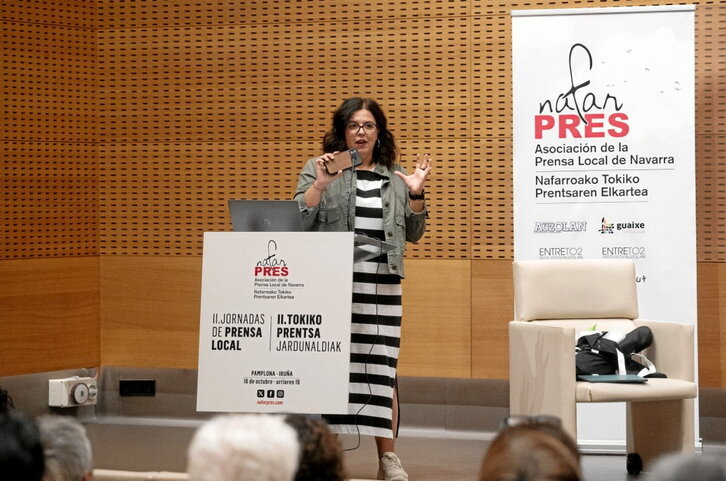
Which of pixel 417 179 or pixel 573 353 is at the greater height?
pixel 417 179

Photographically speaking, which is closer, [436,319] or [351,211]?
[351,211]

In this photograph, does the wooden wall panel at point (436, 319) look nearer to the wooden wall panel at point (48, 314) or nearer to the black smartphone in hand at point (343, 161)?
the wooden wall panel at point (48, 314)

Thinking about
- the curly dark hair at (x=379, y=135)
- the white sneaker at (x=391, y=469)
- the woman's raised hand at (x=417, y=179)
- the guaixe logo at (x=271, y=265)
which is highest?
the curly dark hair at (x=379, y=135)

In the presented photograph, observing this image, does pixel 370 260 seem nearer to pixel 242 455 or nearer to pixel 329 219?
pixel 329 219

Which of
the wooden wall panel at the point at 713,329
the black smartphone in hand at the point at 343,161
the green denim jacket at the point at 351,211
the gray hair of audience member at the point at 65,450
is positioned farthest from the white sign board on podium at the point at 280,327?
the wooden wall panel at the point at 713,329

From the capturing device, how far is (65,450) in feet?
6.43

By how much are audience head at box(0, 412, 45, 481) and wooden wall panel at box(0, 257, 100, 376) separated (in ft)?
17.5

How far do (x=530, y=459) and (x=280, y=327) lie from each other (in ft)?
9.14

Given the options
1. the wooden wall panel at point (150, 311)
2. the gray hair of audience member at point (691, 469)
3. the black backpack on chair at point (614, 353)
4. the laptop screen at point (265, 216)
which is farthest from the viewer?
the wooden wall panel at point (150, 311)

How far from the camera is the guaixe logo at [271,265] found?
4309 millimetres

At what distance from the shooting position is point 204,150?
23.0ft

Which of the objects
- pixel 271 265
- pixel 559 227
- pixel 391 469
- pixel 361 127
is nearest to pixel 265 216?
pixel 271 265

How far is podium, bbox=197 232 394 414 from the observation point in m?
4.28

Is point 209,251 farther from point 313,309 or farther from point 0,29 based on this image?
point 0,29
